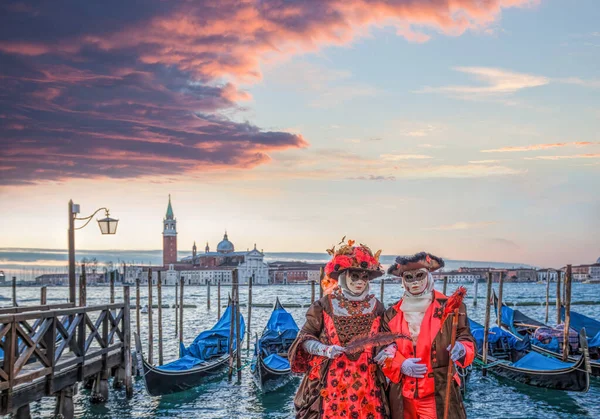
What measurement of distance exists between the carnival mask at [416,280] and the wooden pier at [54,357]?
Result: 149 inches

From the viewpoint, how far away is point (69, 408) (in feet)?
26.1

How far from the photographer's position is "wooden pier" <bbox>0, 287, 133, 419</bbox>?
5.84 meters

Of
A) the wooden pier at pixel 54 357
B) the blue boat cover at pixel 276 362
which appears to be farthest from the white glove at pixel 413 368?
the blue boat cover at pixel 276 362

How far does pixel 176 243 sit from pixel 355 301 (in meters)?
119

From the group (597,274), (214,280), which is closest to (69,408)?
(214,280)

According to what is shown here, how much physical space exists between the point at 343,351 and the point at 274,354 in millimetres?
8380

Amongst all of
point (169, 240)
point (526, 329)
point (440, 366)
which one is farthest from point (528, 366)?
point (169, 240)

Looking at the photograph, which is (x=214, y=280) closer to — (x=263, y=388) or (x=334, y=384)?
(x=263, y=388)

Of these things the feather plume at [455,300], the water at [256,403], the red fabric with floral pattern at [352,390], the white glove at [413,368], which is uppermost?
the feather plume at [455,300]

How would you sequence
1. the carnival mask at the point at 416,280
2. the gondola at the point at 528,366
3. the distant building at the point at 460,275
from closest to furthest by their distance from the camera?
the carnival mask at the point at 416,280
the gondola at the point at 528,366
the distant building at the point at 460,275

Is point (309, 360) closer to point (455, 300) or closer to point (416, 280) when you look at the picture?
point (416, 280)

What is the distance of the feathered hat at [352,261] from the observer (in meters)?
3.65

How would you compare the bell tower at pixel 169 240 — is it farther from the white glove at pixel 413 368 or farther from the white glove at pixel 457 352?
the white glove at pixel 457 352

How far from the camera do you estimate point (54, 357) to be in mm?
6824
